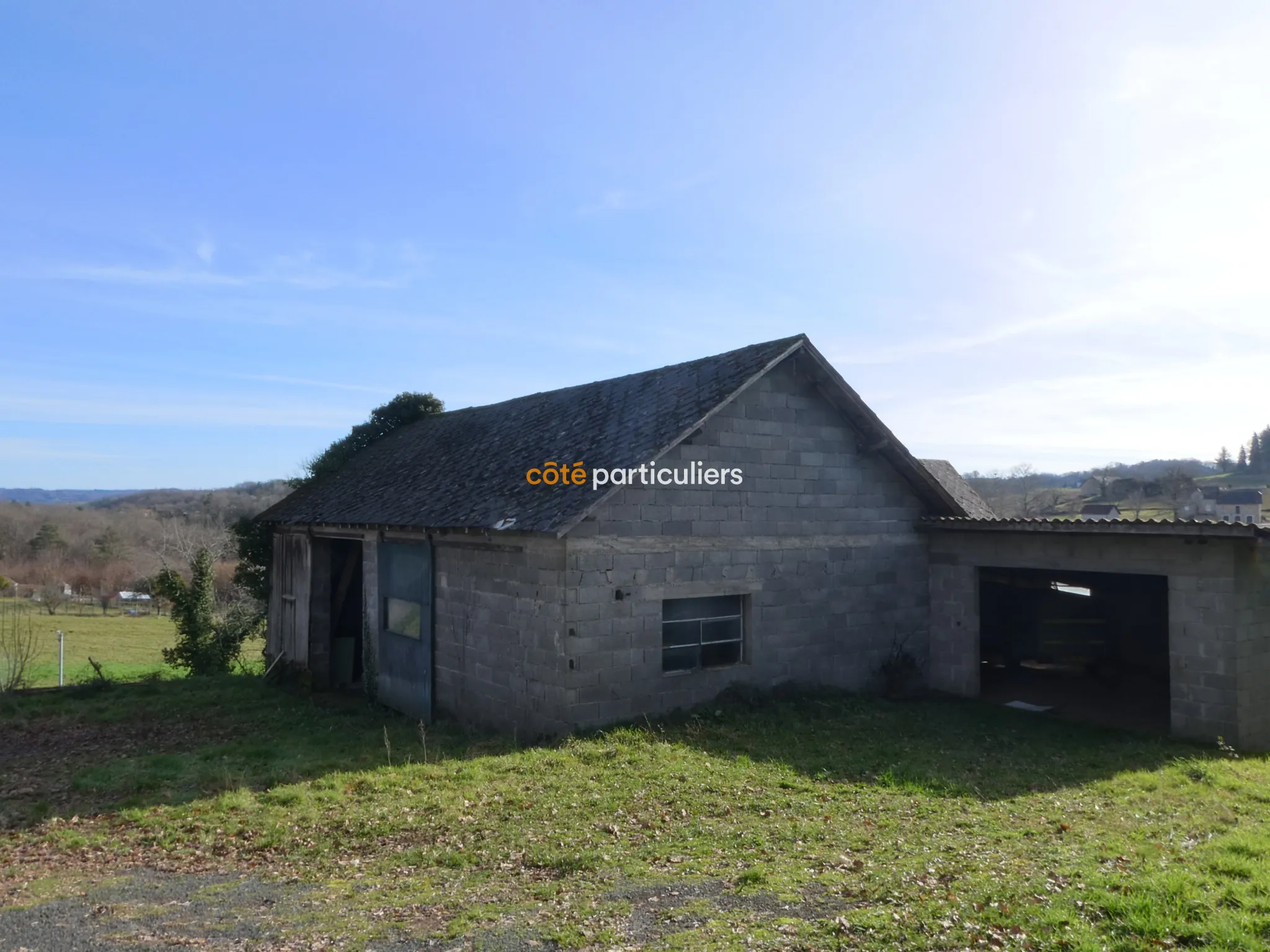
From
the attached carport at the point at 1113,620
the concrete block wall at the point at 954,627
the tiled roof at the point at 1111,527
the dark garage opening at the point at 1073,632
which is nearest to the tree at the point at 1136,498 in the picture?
the dark garage opening at the point at 1073,632

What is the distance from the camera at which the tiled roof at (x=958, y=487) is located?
82.2 ft

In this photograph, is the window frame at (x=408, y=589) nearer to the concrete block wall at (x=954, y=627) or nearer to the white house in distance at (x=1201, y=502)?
the concrete block wall at (x=954, y=627)

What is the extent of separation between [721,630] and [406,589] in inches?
227

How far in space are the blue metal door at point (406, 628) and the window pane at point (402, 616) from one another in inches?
0.4

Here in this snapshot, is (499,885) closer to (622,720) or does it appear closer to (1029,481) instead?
(622,720)

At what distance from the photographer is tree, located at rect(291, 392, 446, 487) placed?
23.5 m

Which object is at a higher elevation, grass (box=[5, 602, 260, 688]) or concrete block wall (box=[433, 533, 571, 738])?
concrete block wall (box=[433, 533, 571, 738])

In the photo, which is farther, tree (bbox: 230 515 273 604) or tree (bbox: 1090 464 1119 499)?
tree (bbox: 1090 464 1119 499)

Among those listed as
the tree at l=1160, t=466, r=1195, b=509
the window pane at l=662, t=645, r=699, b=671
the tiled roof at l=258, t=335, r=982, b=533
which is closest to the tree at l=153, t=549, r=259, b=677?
Result: the tiled roof at l=258, t=335, r=982, b=533

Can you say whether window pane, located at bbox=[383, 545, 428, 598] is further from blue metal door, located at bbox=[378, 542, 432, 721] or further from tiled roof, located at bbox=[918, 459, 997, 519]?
tiled roof, located at bbox=[918, 459, 997, 519]

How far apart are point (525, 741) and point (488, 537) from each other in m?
3.00

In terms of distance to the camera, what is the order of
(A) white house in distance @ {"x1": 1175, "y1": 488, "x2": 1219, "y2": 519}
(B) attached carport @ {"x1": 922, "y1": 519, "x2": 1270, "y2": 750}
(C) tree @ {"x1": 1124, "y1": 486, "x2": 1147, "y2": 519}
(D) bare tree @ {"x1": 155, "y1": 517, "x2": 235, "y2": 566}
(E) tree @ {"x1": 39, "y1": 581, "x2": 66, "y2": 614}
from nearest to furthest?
(B) attached carport @ {"x1": 922, "y1": 519, "x2": 1270, "y2": 750}
(A) white house in distance @ {"x1": 1175, "y1": 488, "x2": 1219, "y2": 519}
(E) tree @ {"x1": 39, "y1": 581, "x2": 66, "y2": 614}
(D) bare tree @ {"x1": 155, "y1": 517, "x2": 235, "y2": 566}
(C) tree @ {"x1": 1124, "y1": 486, "x2": 1147, "y2": 519}

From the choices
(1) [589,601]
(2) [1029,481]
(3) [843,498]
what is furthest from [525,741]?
(2) [1029,481]

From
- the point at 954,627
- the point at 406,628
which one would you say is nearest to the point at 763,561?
the point at 954,627
